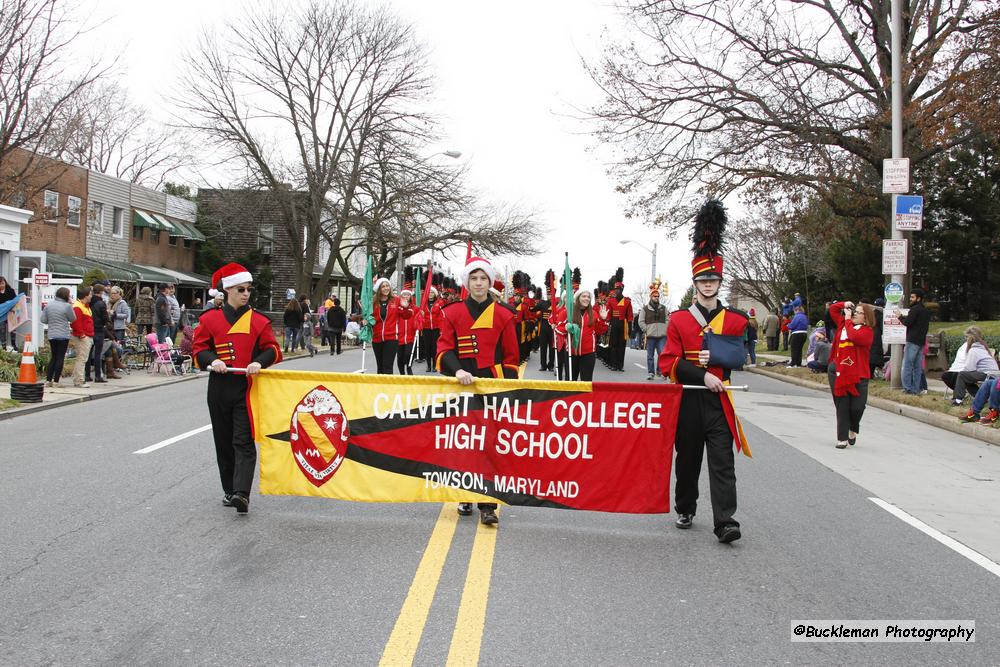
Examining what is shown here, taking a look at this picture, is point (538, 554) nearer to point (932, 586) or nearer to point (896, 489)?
point (932, 586)

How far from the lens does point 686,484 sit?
246 inches

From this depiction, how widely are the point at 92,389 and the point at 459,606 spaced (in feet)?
43.2

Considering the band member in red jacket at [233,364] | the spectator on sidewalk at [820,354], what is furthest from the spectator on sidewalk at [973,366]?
the band member in red jacket at [233,364]

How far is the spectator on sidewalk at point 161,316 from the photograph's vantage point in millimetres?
19734

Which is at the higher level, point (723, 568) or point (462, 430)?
point (462, 430)

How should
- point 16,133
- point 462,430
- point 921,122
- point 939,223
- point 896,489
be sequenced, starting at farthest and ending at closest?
point 939,223 → point 16,133 → point 921,122 → point 896,489 → point 462,430

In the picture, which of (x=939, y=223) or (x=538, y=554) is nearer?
(x=538, y=554)

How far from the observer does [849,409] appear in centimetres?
1048

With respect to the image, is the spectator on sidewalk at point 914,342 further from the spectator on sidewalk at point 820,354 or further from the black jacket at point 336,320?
the black jacket at point 336,320

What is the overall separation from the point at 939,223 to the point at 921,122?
570 inches

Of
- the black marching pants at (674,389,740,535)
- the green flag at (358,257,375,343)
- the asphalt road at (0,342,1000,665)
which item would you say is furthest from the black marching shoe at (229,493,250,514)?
the green flag at (358,257,375,343)

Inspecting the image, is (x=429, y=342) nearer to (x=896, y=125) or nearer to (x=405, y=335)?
(x=405, y=335)

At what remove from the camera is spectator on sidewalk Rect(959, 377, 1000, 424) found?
12.5m

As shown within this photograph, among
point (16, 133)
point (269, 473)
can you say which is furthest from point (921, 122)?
point (16, 133)
